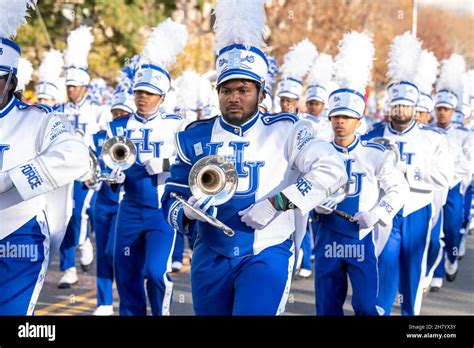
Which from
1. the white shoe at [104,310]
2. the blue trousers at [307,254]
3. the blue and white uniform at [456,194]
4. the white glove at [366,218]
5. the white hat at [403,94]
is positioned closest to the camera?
the white glove at [366,218]

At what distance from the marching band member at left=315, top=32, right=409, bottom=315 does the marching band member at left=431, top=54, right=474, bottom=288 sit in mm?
3631

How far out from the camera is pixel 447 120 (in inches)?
503

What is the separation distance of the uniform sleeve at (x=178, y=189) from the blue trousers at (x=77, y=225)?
5558 mm

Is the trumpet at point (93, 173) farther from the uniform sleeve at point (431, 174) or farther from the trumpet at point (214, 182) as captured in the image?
the trumpet at point (214, 182)

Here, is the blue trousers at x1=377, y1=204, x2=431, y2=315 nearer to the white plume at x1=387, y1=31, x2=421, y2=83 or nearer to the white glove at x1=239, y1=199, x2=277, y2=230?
the white plume at x1=387, y1=31, x2=421, y2=83

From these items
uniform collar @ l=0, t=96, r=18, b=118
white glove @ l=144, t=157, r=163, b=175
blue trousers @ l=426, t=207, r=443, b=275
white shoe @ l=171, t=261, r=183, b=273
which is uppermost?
uniform collar @ l=0, t=96, r=18, b=118

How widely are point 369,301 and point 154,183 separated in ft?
6.79

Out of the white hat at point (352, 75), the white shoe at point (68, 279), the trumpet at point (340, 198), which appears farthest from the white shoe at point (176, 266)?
the trumpet at point (340, 198)

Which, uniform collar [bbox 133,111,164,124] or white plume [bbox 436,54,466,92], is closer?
uniform collar [bbox 133,111,164,124]

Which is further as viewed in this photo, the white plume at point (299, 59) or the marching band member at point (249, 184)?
the white plume at point (299, 59)

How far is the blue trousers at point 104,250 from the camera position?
29.6ft

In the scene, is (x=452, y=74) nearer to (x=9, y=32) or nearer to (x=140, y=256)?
(x=140, y=256)

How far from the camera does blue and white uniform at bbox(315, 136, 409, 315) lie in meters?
7.12

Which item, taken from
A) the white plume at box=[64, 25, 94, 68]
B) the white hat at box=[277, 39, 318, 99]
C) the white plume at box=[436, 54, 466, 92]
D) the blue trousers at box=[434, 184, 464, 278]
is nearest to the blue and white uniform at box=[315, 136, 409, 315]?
the blue trousers at box=[434, 184, 464, 278]
